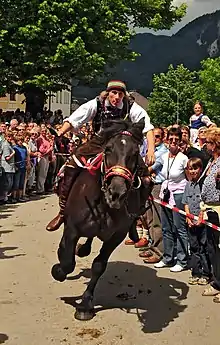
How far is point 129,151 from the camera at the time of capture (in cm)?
573

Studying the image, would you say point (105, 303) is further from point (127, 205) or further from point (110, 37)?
point (110, 37)

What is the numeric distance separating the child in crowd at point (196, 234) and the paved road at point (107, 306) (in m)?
0.25

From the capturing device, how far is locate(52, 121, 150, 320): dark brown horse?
5.58 meters

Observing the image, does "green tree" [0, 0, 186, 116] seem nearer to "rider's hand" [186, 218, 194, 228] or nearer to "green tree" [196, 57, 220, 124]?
"rider's hand" [186, 218, 194, 228]

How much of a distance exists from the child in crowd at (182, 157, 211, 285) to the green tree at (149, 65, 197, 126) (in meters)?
71.0

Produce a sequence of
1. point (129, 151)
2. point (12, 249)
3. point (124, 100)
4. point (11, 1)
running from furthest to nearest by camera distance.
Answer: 1. point (11, 1)
2. point (12, 249)
3. point (124, 100)
4. point (129, 151)

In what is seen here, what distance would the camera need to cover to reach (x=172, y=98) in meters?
82.6

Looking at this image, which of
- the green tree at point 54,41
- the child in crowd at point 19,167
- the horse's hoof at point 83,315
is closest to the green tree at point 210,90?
the green tree at point 54,41

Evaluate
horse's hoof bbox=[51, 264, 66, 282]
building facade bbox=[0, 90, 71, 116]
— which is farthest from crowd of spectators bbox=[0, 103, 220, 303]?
building facade bbox=[0, 90, 71, 116]

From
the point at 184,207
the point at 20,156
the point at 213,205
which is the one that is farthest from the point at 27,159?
the point at 213,205

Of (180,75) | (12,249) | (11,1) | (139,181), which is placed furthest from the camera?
(180,75)

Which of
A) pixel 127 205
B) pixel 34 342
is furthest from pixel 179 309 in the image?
pixel 34 342

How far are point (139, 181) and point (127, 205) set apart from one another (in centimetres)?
41

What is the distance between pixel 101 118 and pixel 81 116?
0.23m
